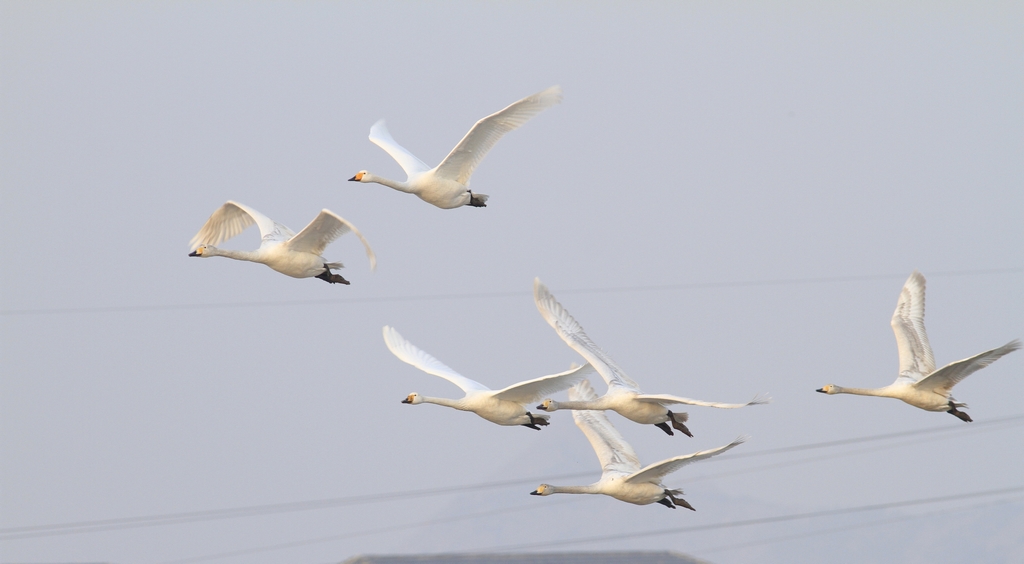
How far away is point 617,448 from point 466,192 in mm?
6626

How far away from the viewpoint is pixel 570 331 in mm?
37594

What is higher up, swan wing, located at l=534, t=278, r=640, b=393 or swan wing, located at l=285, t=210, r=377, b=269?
swan wing, located at l=285, t=210, r=377, b=269

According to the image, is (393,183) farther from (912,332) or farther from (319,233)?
(912,332)

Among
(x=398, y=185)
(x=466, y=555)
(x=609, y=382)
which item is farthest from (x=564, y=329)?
(x=466, y=555)

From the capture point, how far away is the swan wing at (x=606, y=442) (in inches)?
1428

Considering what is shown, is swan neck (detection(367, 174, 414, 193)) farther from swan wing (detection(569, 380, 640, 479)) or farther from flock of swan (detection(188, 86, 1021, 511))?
swan wing (detection(569, 380, 640, 479))

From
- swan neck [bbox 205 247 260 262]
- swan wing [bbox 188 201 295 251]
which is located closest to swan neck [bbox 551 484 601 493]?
swan neck [bbox 205 247 260 262]

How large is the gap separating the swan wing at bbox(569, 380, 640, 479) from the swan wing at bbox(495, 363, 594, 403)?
196 cm

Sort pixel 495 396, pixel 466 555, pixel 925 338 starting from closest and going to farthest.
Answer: pixel 495 396
pixel 925 338
pixel 466 555

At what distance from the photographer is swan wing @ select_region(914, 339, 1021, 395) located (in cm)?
3378

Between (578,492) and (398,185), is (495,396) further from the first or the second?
(398,185)

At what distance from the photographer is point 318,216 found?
114 feet

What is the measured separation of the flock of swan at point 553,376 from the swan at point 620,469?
0.9 inches

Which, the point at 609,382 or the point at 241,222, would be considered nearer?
the point at 609,382
